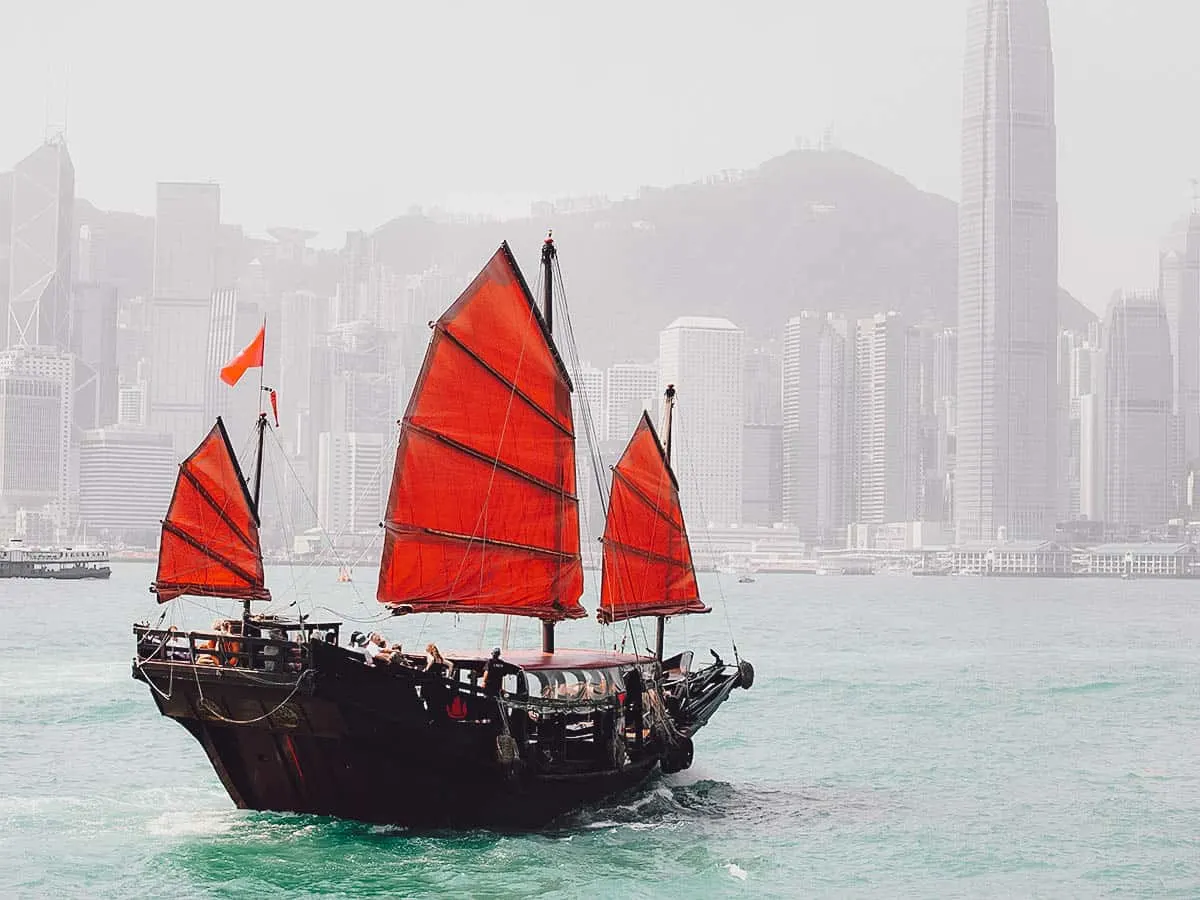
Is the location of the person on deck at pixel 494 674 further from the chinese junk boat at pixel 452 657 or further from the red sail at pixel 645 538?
the red sail at pixel 645 538

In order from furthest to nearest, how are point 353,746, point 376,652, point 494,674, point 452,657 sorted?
A: point 452,657 < point 376,652 < point 494,674 < point 353,746

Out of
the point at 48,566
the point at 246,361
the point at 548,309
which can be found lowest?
the point at 48,566

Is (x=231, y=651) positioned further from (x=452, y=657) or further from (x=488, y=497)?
(x=488, y=497)

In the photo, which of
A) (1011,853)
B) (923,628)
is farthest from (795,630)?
(1011,853)

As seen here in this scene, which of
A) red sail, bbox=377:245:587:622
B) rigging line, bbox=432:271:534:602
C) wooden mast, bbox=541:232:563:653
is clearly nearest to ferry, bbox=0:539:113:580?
wooden mast, bbox=541:232:563:653

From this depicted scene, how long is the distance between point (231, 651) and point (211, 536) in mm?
5923

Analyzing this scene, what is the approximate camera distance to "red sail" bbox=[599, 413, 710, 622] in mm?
36219

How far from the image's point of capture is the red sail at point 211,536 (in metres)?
31.5

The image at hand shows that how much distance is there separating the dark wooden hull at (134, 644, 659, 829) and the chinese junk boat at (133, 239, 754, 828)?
29 millimetres

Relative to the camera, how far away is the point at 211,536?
104ft

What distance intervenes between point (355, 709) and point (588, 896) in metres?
4.31

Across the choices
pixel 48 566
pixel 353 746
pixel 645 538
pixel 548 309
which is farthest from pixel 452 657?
pixel 48 566

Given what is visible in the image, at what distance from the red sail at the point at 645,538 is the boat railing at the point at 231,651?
34.0 feet

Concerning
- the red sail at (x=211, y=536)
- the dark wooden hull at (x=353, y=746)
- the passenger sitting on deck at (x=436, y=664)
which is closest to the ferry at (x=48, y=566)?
the red sail at (x=211, y=536)
